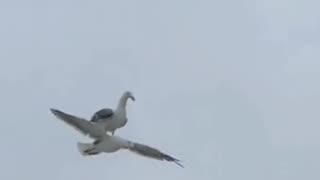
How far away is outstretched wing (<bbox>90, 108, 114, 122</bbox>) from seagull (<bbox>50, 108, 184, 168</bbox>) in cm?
29

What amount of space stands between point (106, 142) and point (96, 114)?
1525mm

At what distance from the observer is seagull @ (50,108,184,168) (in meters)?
130

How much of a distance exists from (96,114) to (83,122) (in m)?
0.81

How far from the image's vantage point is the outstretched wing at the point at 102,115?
130 metres

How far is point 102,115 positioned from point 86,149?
2136 millimetres

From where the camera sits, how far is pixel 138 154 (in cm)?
13112

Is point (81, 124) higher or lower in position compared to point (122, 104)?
lower

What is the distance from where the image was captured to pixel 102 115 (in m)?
130

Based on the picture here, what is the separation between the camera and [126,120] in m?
132

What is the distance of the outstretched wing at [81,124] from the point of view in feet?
427

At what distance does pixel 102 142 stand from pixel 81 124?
1.43 meters

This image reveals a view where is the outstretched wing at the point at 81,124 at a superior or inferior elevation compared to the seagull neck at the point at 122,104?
inferior

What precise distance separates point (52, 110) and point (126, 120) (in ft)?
13.2

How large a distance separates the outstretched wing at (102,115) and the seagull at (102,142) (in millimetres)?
291
